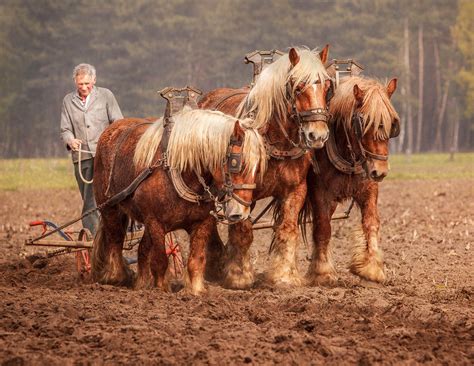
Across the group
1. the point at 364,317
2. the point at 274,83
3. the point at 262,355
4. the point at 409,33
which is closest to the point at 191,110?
the point at 274,83

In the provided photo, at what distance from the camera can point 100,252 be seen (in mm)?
9062

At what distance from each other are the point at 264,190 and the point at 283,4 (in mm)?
48955

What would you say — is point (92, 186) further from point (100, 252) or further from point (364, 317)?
point (364, 317)

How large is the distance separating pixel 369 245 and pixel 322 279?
53 centimetres

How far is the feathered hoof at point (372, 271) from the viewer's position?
351 inches

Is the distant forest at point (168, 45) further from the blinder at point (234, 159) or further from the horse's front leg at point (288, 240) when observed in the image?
the blinder at point (234, 159)

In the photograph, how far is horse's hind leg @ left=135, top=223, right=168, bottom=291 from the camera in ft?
25.9

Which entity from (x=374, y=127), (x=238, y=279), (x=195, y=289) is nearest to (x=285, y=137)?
(x=374, y=127)

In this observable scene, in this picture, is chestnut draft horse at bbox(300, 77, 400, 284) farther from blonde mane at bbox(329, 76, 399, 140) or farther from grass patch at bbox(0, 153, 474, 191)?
grass patch at bbox(0, 153, 474, 191)

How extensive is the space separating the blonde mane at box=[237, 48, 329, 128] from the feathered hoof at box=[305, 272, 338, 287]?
154cm

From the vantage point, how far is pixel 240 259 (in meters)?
8.91

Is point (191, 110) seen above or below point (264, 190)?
above

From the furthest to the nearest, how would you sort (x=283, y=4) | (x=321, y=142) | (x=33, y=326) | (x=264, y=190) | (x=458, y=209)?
(x=283, y=4) → (x=458, y=209) → (x=264, y=190) → (x=321, y=142) → (x=33, y=326)

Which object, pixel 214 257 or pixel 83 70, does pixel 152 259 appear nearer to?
pixel 214 257
